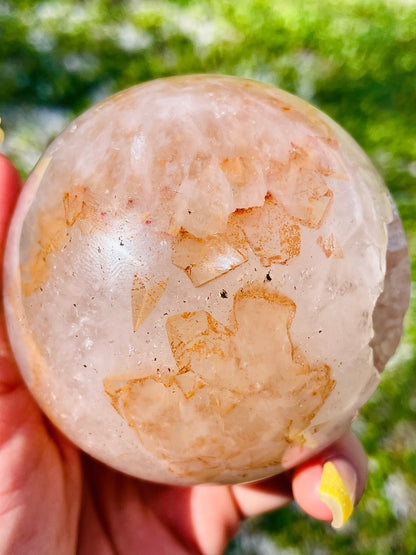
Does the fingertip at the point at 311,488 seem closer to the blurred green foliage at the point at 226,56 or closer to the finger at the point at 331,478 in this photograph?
the finger at the point at 331,478

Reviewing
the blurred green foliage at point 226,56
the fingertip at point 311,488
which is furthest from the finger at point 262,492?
the blurred green foliage at point 226,56

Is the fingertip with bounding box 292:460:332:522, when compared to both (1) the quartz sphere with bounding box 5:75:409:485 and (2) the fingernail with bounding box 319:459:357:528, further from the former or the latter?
(1) the quartz sphere with bounding box 5:75:409:485

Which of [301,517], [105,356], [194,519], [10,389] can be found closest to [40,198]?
[105,356]

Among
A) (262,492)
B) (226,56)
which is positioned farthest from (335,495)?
(226,56)

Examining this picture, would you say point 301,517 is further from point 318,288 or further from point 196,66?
point 196,66

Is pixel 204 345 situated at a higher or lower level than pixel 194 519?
higher

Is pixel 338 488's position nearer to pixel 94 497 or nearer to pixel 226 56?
pixel 94 497
